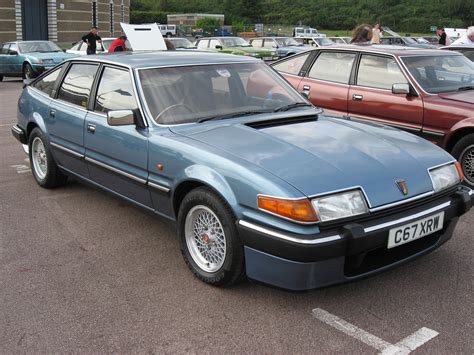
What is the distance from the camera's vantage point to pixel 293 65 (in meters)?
7.49

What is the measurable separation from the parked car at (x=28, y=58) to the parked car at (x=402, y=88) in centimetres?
1226

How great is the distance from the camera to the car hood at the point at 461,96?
5.69 metres

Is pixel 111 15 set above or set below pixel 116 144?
above

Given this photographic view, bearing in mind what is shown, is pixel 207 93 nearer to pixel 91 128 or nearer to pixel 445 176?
pixel 91 128

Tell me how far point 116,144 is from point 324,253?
80.6 inches

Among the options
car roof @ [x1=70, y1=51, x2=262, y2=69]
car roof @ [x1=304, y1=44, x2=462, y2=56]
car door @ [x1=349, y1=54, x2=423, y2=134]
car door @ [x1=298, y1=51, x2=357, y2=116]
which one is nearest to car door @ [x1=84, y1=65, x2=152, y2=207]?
car roof @ [x1=70, y1=51, x2=262, y2=69]

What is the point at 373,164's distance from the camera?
3238 mm

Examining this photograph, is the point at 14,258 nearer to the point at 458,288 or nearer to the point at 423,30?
the point at 458,288

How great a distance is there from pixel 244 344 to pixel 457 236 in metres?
2.35

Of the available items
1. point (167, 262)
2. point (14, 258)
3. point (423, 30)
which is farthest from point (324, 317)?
point (423, 30)

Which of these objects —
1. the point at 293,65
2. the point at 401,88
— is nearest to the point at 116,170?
the point at 401,88

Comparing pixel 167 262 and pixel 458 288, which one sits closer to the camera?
pixel 458 288

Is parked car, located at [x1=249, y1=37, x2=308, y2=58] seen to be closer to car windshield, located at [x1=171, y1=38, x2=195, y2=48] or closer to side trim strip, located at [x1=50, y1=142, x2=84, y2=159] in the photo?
car windshield, located at [x1=171, y1=38, x2=195, y2=48]

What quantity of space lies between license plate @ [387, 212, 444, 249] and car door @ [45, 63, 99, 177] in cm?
282
